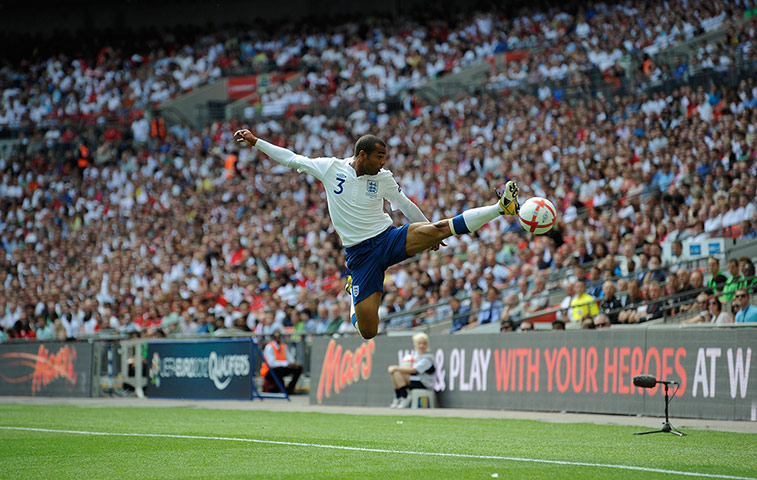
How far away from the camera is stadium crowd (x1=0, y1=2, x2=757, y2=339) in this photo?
18391mm

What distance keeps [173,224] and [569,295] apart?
58.3 ft

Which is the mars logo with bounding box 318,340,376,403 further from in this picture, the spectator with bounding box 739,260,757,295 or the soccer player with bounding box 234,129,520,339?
the soccer player with bounding box 234,129,520,339

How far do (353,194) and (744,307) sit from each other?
659cm

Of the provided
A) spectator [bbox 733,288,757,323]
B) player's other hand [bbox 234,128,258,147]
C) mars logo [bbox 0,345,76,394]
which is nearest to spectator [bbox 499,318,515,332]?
spectator [bbox 733,288,757,323]

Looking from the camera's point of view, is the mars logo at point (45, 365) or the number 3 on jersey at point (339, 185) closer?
the number 3 on jersey at point (339, 185)

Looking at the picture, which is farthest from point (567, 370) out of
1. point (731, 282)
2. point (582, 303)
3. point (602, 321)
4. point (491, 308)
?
point (491, 308)

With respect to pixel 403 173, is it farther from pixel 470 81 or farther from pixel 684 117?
pixel 684 117

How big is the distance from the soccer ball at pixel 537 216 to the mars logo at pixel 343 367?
889cm

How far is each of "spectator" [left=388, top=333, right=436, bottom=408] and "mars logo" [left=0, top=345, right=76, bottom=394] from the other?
9.15 m

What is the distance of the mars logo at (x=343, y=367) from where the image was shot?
1797 cm

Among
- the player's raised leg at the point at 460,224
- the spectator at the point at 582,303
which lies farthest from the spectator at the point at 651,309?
the player's raised leg at the point at 460,224

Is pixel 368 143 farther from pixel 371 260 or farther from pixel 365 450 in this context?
pixel 365 450

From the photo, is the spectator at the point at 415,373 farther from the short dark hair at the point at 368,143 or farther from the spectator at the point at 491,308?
the short dark hair at the point at 368,143

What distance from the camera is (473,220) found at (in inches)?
367
